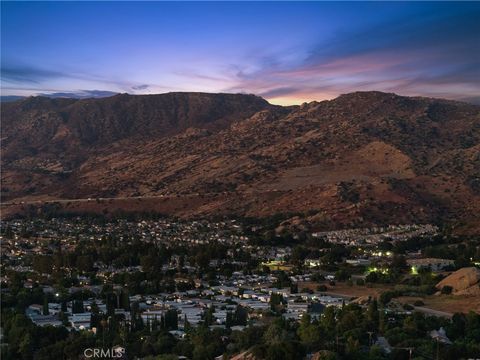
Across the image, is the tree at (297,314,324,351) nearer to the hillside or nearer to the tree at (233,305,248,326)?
the tree at (233,305,248,326)

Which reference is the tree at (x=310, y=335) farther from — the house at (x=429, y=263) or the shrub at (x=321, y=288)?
the house at (x=429, y=263)

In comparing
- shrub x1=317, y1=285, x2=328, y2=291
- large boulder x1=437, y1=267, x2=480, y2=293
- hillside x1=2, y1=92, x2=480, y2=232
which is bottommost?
shrub x1=317, y1=285, x2=328, y2=291

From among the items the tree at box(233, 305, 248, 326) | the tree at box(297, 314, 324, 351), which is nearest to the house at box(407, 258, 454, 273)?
the tree at box(233, 305, 248, 326)

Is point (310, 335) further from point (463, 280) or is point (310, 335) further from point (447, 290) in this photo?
point (463, 280)

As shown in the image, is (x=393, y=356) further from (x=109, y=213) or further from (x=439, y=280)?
(x=109, y=213)

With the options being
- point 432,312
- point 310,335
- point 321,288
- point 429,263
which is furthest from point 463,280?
point 310,335

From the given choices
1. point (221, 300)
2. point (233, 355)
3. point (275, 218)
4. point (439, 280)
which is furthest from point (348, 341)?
point (275, 218)
